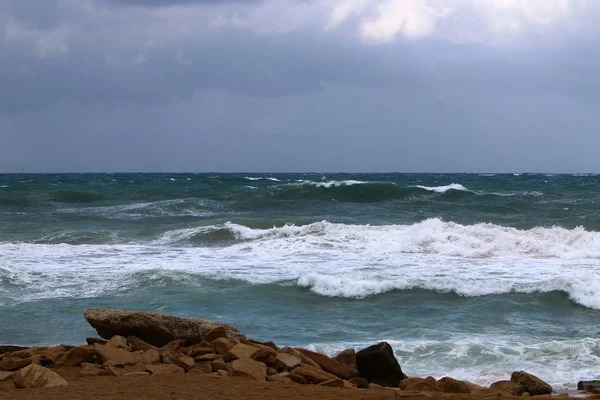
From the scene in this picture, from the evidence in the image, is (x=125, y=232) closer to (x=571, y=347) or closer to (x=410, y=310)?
(x=410, y=310)

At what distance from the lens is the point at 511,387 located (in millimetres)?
6184

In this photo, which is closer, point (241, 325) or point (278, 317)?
point (241, 325)

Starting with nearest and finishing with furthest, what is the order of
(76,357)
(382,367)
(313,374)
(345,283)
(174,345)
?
(313,374), (76,357), (382,367), (174,345), (345,283)

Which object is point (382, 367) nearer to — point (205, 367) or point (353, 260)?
point (205, 367)

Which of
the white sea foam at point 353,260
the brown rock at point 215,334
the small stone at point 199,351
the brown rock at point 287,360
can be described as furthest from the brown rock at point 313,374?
the white sea foam at point 353,260

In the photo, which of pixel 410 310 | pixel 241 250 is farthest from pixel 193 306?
pixel 241 250

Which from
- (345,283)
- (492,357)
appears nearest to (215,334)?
(492,357)

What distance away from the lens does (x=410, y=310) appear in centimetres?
1071

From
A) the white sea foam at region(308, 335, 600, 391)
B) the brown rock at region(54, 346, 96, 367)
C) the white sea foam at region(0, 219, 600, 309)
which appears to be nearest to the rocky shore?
the brown rock at region(54, 346, 96, 367)

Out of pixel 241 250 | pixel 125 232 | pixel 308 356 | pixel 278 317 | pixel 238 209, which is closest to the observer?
pixel 308 356

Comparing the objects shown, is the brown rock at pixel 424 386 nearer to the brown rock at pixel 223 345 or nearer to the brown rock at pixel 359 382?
the brown rock at pixel 359 382

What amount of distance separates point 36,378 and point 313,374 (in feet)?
7.09

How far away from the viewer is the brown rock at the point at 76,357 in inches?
251

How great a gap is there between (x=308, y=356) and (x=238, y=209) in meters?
24.0
